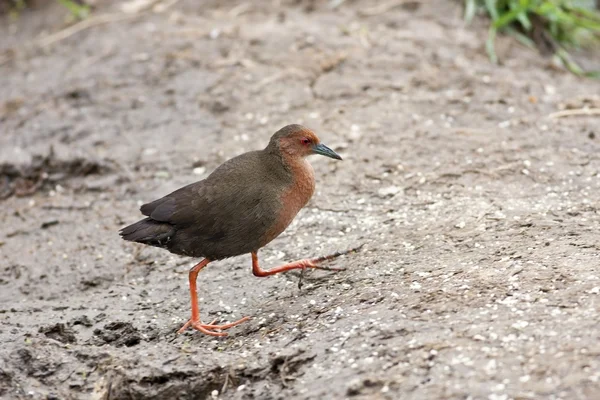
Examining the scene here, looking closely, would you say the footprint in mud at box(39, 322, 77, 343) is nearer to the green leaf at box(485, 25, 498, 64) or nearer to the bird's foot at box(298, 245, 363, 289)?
→ the bird's foot at box(298, 245, 363, 289)

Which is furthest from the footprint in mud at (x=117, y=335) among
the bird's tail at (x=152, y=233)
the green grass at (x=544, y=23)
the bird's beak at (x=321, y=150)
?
the green grass at (x=544, y=23)

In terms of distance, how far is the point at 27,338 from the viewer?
178 inches

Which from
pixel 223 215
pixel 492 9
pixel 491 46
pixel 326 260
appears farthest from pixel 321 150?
pixel 492 9

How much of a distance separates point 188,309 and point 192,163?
2064 millimetres

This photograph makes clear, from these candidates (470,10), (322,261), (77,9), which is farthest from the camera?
(77,9)

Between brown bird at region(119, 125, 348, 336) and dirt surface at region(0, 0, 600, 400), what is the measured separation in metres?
0.44

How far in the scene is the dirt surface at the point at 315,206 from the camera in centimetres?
386

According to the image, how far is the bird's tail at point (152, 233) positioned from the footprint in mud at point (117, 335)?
551 millimetres

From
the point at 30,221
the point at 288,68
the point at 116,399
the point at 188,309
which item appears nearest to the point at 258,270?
the point at 188,309

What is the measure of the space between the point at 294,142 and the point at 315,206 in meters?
1.07

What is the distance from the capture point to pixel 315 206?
6008mm

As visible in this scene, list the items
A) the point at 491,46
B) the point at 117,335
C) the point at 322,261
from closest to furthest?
the point at 117,335 < the point at 322,261 < the point at 491,46

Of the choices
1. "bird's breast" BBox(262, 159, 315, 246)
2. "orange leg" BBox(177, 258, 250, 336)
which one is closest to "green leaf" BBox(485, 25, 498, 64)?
"bird's breast" BBox(262, 159, 315, 246)

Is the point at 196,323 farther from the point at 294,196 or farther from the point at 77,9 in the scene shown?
the point at 77,9
